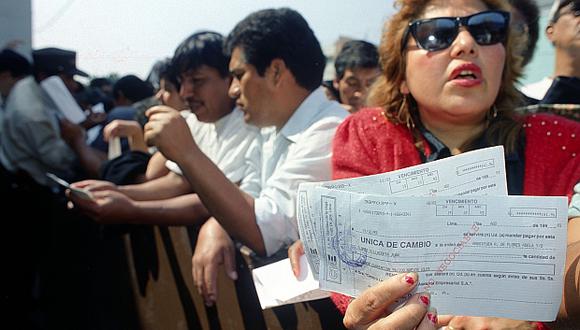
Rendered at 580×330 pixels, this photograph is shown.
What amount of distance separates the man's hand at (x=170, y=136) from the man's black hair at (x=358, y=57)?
6.05ft

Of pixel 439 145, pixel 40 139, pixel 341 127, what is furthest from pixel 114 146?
pixel 439 145

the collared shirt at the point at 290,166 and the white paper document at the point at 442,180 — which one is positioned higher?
the white paper document at the point at 442,180

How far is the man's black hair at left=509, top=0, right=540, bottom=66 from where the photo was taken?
2.23 m

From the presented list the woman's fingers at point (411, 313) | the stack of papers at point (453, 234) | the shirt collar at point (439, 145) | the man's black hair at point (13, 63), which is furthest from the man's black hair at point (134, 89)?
the woman's fingers at point (411, 313)

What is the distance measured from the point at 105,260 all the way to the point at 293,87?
144 cm

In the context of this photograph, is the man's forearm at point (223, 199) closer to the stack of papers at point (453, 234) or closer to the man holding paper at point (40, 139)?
the stack of papers at point (453, 234)

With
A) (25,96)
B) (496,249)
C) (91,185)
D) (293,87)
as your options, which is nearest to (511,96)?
(496,249)

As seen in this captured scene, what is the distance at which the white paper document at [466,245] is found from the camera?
0.93 m

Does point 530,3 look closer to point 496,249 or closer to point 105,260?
point 496,249

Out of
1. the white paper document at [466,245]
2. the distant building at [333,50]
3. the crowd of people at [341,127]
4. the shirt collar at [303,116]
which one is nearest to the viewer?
the white paper document at [466,245]

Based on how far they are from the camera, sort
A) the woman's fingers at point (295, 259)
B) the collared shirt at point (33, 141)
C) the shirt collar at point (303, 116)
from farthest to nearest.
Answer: the collared shirt at point (33, 141) < the shirt collar at point (303, 116) < the woman's fingers at point (295, 259)

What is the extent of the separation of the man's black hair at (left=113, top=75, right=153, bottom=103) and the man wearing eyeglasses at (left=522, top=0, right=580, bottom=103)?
13.6 feet

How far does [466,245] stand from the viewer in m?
0.95

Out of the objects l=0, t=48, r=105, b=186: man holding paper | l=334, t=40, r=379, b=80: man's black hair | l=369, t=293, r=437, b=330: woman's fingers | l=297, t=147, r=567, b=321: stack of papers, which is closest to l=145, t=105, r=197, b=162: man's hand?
l=297, t=147, r=567, b=321: stack of papers
